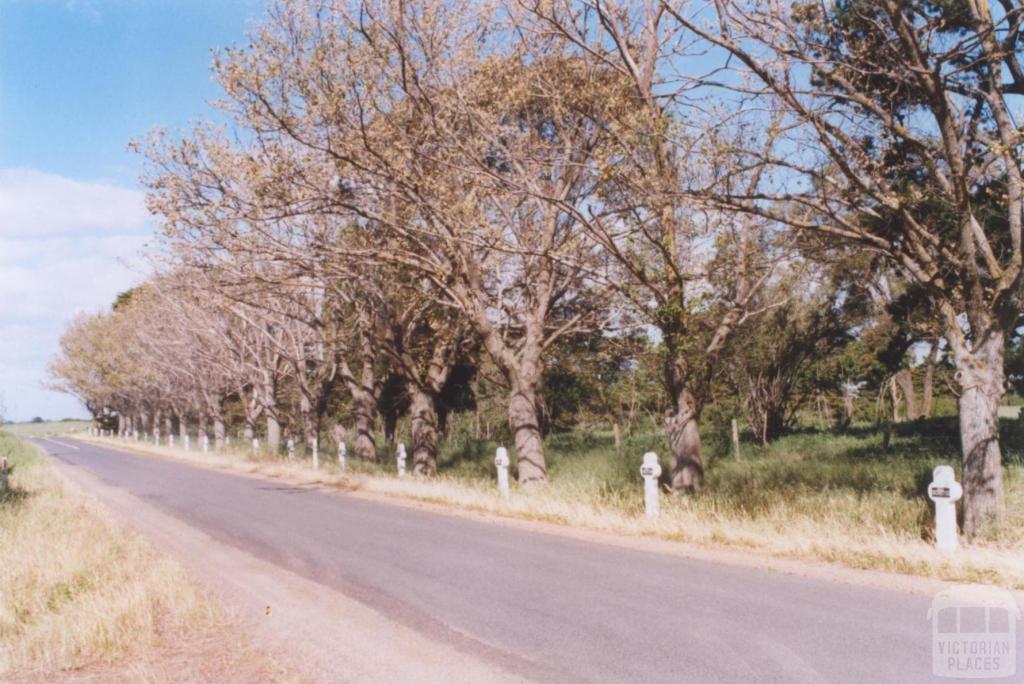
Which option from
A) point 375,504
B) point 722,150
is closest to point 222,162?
point 375,504

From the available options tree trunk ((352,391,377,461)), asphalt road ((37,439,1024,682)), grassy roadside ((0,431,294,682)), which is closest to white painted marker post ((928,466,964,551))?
asphalt road ((37,439,1024,682))

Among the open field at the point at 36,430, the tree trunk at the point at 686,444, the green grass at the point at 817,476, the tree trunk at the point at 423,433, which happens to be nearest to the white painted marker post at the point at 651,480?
the green grass at the point at 817,476

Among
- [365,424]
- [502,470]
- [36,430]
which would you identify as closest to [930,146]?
[502,470]

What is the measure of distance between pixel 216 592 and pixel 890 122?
8890 mm

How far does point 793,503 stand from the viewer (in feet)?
35.6

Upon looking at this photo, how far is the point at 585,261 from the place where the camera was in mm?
15938

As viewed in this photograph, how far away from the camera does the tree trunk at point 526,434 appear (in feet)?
53.5

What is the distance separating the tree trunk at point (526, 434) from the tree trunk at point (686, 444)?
3.70 m

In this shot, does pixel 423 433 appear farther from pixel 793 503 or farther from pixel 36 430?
pixel 36 430

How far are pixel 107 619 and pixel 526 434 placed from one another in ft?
35.5

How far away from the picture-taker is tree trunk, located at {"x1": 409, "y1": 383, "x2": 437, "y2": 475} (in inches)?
835

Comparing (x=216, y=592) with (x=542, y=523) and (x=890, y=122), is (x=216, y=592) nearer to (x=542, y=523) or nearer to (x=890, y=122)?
(x=542, y=523)

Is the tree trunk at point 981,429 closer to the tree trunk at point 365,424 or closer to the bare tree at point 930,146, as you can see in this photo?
the bare tree at point 930,146

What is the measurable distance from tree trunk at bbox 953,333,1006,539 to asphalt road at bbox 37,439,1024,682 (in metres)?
2.58
